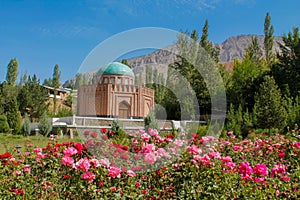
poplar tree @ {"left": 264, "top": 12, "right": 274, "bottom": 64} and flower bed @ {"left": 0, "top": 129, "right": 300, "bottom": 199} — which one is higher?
poplar tree @ {"left": 264, "top": 12, "right": 274, "bottom": 64}

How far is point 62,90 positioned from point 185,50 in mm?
35190

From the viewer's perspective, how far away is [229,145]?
513 cm

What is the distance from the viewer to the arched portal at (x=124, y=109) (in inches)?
639

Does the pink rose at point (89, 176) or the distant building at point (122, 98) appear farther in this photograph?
the distant building at point (122, 98)

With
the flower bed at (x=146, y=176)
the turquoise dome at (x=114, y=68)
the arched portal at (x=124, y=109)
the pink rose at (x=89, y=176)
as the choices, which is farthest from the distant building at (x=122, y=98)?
the pink rose at (x=89, y=176)

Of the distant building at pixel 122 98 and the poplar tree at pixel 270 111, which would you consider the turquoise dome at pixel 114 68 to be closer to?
the distant building at pixel 122 98

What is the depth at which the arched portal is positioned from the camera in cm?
1622

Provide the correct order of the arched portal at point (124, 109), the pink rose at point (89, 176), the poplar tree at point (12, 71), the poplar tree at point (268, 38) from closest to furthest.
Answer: the pink rose at point (89, 176), the arched portal at point (124, 109), the poplar tree at point (268, 38), the poplar tree at point (12, 71)

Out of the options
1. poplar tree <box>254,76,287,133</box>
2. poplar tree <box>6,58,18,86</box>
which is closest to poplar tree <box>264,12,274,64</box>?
poplar tree <box>254,76,287,133</box>

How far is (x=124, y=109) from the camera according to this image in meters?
16.7

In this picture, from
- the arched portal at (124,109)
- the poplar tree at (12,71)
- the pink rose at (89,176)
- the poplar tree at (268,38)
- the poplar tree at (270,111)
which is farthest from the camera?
the poplar tree at (12,71)

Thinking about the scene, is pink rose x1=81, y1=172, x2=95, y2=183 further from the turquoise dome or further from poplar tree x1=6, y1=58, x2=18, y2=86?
poplar tree x1=6, y1=58, x2=18, y2=86

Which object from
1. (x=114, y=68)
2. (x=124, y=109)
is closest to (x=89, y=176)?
(x=114, y=68)

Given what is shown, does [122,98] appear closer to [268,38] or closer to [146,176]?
[146,176]
